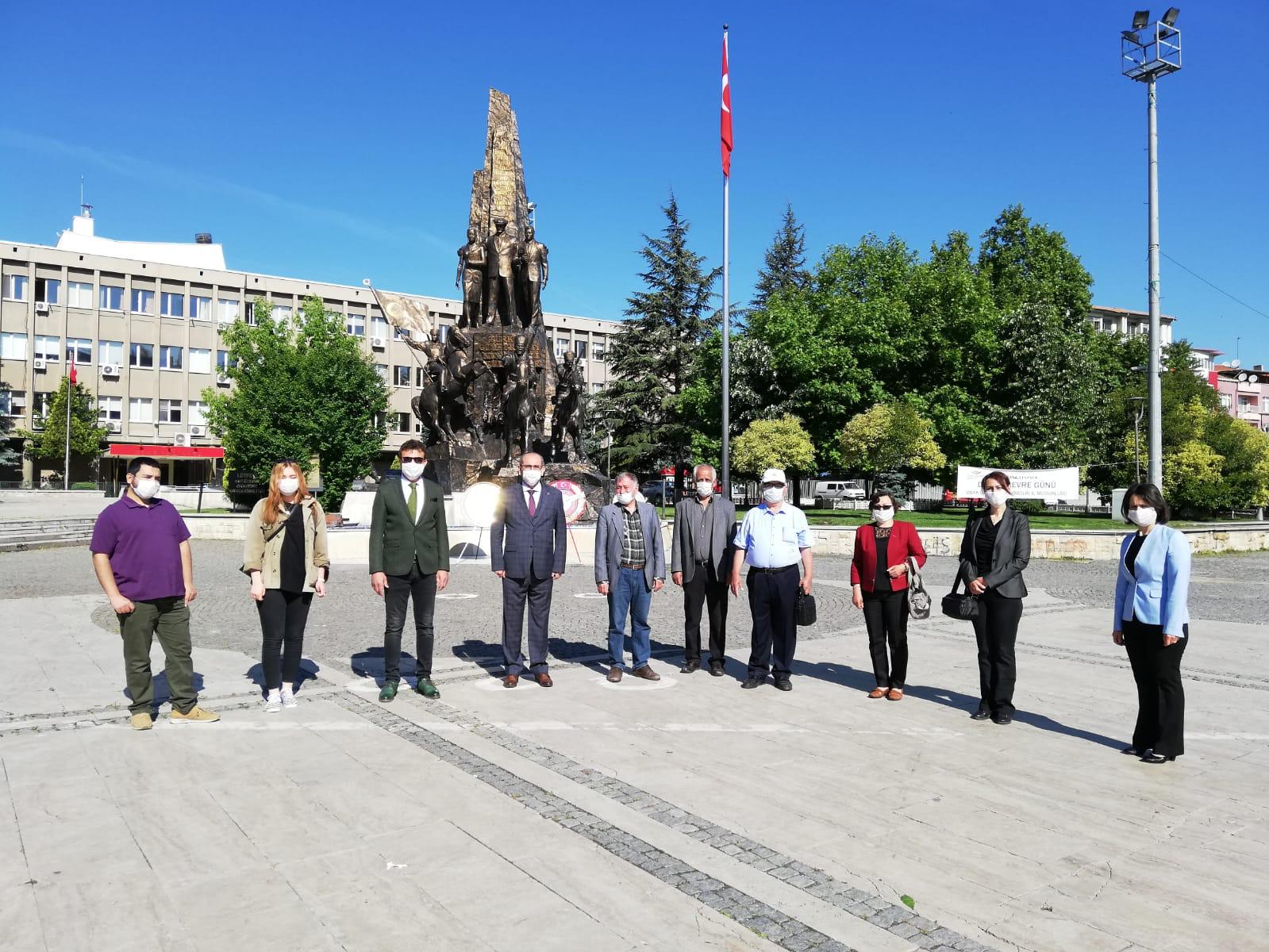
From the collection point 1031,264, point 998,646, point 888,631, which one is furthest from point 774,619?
point 1031,264

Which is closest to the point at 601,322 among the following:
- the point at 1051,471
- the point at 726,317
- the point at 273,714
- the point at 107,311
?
the point at 107,311

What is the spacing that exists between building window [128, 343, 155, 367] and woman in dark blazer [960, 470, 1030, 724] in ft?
213

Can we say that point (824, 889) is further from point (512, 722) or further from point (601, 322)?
point (601, 322)

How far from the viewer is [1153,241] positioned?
797 inches

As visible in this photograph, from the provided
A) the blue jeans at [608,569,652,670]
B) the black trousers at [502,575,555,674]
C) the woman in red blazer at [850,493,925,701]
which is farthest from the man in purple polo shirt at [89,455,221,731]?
the woman in red blazer at [850,493,925,701]

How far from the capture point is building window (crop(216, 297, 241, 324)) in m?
63.3

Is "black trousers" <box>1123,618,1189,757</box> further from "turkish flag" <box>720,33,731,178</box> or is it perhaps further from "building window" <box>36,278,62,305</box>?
"building window" <box>36,278,62,305</box>

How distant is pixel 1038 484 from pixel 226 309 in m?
54.8

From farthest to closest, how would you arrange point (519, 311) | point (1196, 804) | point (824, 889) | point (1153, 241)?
point (519, 311)
point (1153, 241)
point (1196, 804)
point (824, 889)

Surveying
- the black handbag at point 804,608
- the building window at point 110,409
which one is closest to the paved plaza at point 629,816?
the black handbag at point 804,608

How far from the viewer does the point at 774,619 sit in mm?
7699

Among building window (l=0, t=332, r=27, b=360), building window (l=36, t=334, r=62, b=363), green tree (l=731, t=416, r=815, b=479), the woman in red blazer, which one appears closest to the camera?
the woman in red blazer

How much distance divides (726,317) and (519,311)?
6.45 meters

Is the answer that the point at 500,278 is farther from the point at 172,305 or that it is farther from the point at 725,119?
the point at 172,305
